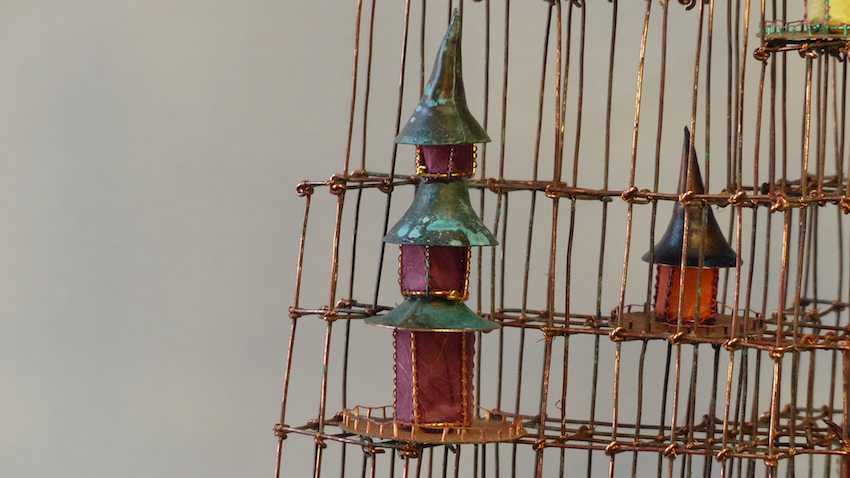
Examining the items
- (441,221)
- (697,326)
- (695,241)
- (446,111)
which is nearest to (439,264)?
(441,221)

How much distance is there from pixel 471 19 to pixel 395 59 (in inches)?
15.6

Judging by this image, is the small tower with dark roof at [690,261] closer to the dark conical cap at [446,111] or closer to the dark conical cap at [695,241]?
the dark conical cap at [695,241]

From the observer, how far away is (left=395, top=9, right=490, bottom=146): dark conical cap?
3.54 m

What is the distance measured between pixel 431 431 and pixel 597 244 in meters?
1.82

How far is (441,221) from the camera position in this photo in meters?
3.54

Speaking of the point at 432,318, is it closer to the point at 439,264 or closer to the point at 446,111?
the point at 439,264

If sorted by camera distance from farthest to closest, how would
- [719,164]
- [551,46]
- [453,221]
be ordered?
[719,164] < [551,46] < [453,221]

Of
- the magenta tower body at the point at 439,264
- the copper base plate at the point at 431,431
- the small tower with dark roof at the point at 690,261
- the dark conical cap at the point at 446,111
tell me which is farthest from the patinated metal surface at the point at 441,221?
the small tower with dark roof at the point at 690,261

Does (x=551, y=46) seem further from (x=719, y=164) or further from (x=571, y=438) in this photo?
(x=571, y=438)

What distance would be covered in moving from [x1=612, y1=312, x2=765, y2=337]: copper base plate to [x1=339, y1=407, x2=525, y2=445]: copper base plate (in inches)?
17.4

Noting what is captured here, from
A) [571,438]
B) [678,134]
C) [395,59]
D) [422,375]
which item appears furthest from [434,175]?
[678,134]

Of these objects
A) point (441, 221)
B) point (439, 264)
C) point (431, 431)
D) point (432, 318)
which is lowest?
point (431, 431)

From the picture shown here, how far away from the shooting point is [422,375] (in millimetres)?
3586

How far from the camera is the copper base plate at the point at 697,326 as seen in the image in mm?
3746
